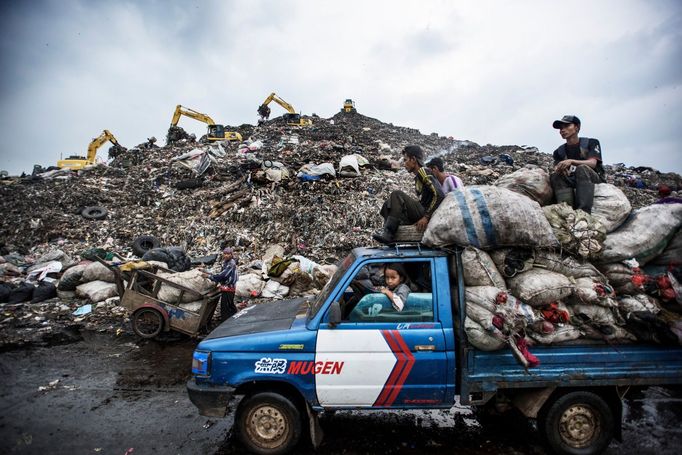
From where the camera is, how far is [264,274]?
7957 mm

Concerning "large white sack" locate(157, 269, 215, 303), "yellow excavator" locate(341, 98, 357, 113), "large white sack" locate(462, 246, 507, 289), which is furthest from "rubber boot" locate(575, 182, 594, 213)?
"yellow excavator" locate(341, 98, 357, 113)

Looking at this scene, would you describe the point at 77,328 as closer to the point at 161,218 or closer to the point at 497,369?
the point at 161,218

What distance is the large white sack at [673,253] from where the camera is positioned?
9.80ft

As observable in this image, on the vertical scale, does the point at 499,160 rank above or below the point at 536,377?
above

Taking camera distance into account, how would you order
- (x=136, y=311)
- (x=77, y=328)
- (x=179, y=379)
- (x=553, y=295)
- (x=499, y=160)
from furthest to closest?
(x=499, y=160) < (x=77, y=328) < (x=136, y=311) < (x=179, y=379) < (x=553, y=295)

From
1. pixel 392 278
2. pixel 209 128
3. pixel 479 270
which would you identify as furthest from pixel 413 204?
pixel 209 128

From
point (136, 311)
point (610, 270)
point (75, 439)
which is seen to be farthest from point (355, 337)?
point (136, 311)

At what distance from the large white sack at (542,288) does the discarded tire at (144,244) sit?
9854 mm

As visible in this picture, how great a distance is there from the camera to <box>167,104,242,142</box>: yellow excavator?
19812mm

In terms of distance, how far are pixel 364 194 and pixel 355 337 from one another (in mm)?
9070

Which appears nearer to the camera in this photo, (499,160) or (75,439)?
(75,439)

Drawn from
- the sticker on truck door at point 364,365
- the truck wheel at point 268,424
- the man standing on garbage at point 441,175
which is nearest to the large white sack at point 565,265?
the sticker on truck door at point 364,365

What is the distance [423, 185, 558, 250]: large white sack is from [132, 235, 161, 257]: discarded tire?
9.37m

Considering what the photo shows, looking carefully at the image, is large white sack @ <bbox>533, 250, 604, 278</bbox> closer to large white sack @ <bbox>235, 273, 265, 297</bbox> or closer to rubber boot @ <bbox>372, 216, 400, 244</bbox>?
rubber boot @ <bbox>372, 216, 400, 244</bbox>
